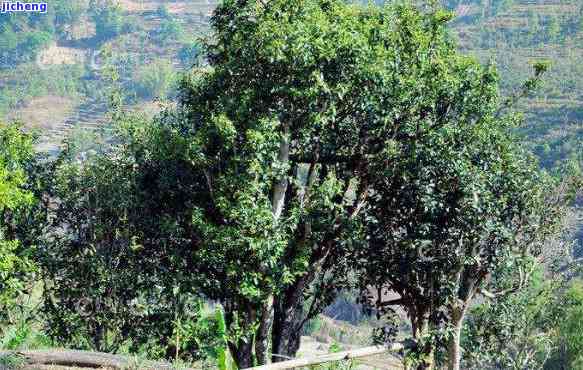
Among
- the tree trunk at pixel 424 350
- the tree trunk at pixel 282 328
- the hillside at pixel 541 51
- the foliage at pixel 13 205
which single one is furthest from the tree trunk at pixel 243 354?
the hillside at pixel 541 51

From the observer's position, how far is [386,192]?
11375mm

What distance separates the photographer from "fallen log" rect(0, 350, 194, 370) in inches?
323

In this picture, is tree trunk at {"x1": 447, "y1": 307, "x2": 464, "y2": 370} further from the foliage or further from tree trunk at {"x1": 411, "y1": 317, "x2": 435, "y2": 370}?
the foliage

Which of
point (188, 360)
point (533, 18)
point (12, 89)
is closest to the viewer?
point (188, 360)

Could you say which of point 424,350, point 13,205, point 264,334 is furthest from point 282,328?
point 13,205

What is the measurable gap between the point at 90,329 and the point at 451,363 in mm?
5930

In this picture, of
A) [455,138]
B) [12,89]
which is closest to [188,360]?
[455,138]

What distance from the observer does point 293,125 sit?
10.8m

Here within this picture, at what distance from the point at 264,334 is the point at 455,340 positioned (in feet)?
9.10

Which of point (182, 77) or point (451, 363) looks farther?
point (182, 77)

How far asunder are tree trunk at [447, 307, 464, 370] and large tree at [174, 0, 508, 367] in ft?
6.19

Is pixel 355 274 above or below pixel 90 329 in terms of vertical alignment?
above

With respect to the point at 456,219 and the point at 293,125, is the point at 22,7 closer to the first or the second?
the point at 293,125

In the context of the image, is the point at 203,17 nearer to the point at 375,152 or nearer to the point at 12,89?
the point at 12,89
